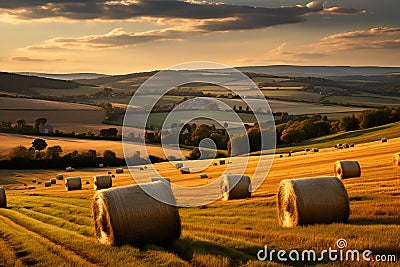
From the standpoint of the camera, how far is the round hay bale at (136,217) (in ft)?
48.1

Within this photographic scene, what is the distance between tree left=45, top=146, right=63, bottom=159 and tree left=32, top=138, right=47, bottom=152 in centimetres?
514

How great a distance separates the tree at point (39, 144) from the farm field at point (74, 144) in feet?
2.99

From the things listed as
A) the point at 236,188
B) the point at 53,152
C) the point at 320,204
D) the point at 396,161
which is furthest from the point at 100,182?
the point at 53,152

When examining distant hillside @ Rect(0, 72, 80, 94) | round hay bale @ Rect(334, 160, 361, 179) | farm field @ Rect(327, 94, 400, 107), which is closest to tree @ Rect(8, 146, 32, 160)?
round hay bale @ Rect(334, 160, 361, 179)

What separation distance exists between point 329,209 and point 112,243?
6.61 metres

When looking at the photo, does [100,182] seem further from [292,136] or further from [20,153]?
[292,136]

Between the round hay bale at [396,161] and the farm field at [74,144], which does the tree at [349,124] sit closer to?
the farm field at [74,144]

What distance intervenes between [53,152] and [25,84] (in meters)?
82.7

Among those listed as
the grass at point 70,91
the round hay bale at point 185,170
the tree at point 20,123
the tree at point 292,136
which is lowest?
the tree at point 292,136

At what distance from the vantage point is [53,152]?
3115 inches

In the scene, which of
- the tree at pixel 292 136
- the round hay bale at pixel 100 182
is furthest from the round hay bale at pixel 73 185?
the tree at pixel 292 136

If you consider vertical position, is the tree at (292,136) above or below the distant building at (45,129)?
below

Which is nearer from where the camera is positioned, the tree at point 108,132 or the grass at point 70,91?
A: the tree at point 108,132

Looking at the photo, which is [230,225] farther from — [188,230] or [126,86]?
[126,86]
